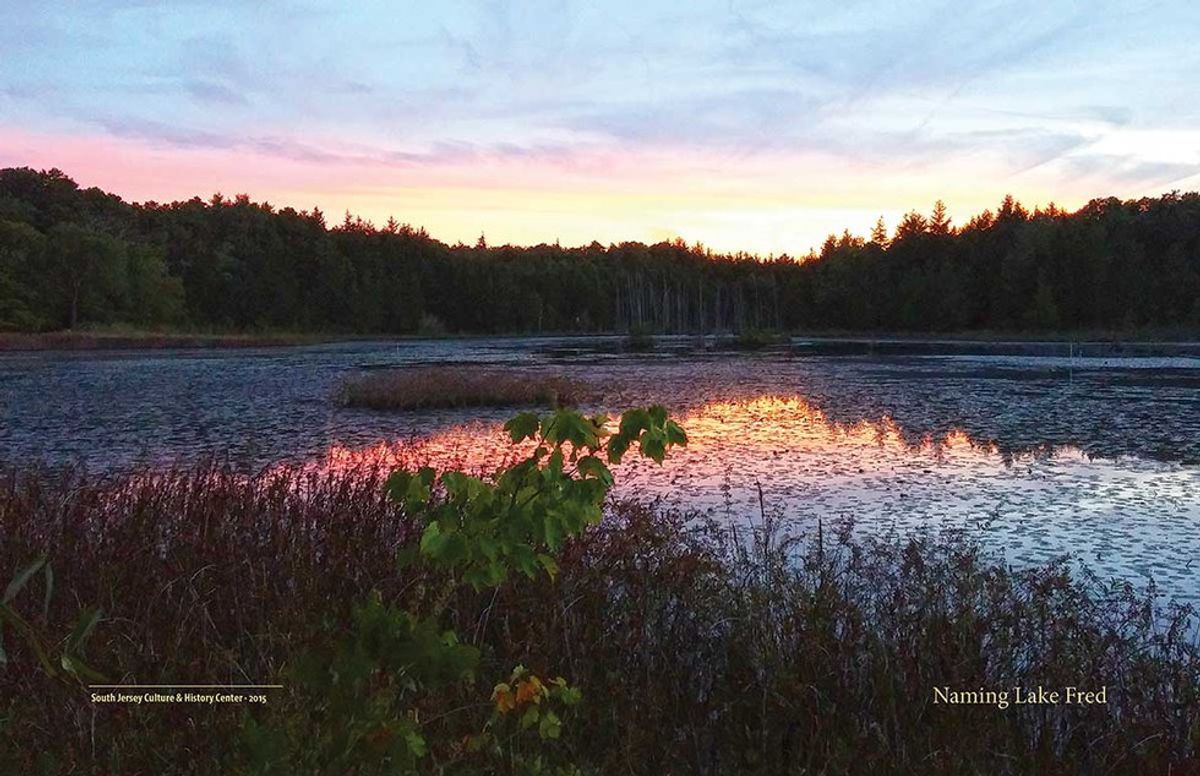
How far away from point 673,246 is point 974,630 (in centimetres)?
18747

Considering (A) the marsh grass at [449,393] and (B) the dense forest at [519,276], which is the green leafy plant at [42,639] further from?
(B) the dense forest at [519,276]

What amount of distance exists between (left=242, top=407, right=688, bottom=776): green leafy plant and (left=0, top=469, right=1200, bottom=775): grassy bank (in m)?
0.39

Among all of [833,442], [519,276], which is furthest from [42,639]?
[519,276]

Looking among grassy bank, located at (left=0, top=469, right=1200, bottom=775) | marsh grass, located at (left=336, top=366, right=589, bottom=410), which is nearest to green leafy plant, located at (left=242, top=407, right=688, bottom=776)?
grassy bank, located at (left=0, top=469, right=1200, bottom=775)

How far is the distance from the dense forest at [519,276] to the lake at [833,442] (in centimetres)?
5197

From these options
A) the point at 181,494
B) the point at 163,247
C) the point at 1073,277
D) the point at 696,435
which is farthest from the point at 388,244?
the point at 181,494

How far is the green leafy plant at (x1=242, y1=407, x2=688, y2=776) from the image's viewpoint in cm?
251

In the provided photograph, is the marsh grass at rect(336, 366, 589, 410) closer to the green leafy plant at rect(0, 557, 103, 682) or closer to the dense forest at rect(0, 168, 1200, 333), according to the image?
the green leafy plant at rect(0, 557, 103, 682)

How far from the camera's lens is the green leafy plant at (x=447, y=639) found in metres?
2.51

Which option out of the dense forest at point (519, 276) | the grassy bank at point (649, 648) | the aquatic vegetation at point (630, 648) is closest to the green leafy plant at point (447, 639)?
the aquatic vegetation at point (630, 648)

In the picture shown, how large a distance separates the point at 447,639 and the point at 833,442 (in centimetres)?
1644

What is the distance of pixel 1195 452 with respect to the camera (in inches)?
679

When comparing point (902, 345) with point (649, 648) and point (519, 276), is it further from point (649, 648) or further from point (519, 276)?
point (649, 648)

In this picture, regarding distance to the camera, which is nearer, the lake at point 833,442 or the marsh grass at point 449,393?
the lake at point 833,442
